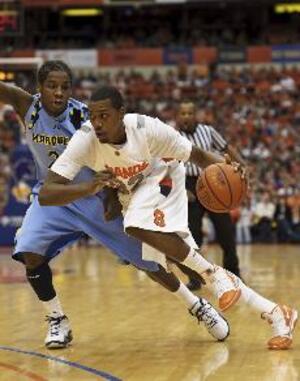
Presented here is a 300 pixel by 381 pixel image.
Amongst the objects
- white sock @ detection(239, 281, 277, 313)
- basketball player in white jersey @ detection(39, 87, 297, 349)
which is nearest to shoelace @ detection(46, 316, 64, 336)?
basketball player in white jersey @ detection(39, 87, 297, 349)

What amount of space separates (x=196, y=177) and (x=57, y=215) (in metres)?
3.54

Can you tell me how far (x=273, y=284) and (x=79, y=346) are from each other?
15.0ft

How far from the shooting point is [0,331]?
279 inches

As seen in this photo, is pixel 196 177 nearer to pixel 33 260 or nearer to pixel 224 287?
pixel 33 260

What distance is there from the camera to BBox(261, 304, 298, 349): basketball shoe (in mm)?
5883

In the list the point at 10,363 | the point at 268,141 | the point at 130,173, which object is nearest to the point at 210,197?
the point at 130,173

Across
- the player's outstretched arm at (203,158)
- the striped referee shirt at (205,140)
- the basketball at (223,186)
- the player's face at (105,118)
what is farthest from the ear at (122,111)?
the striped referee shirt at (205,140)

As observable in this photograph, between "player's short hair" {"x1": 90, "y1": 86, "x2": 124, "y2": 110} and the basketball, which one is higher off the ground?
"player's short hair" {"x1": 90, "y1": 86, "x2": 124, "y2": 110}

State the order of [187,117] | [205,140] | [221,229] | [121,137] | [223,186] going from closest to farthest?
[121,137] < [223,186] < [187,117] < [205,140] < [221,229]

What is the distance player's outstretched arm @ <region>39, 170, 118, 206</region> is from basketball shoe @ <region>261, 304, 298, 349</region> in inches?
53.0

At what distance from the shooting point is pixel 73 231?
6.36 meters

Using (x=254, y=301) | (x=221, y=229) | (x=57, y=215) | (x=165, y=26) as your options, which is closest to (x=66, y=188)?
(x=57, y=215)

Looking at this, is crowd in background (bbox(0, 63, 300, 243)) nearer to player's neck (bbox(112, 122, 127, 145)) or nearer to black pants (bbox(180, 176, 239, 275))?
black pants (bbox(180, 176, 239, 275))

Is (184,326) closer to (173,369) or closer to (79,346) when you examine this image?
(79,346)
